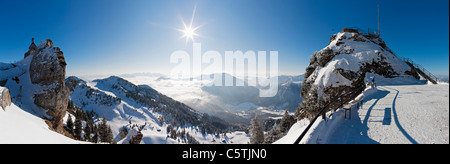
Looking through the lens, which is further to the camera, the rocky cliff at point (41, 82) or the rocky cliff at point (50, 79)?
the rocky cliff at point (50, 79)

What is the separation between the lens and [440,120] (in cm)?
675

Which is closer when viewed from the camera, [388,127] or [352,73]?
[388,127]

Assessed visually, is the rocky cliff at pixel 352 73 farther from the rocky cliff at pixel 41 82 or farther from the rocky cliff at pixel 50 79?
the rocky cliff at pixel 50 79

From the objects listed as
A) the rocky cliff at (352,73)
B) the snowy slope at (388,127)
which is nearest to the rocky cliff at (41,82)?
the snowy slope at (388,127)

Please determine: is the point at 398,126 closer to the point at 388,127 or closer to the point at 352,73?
the point at 388,127

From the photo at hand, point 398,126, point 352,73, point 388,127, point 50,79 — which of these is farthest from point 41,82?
point 352,73

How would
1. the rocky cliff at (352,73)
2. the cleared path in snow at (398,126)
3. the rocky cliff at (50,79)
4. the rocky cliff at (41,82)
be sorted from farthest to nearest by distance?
1. the rocky cliff at (352,73)
2. the rocky cliff at (50,79)
3. the rocky cliff at (41,82)
4. the cleared path in snow at (398,126)

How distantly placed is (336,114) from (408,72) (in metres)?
28.5

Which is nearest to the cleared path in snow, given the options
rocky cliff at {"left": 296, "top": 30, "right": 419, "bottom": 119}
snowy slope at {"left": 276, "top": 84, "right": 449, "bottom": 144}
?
snowy slope at {"left": 276, "top": 84, "right": 449, "bottom": 144}

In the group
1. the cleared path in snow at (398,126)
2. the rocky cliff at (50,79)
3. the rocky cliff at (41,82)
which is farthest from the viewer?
the rocky cliff at (50,79)

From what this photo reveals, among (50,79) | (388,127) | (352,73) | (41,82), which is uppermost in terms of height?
(352,73)

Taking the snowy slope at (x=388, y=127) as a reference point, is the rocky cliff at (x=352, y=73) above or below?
above
